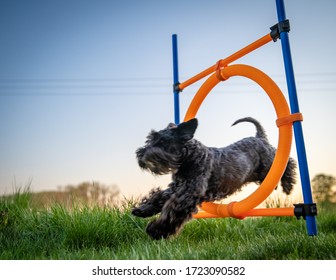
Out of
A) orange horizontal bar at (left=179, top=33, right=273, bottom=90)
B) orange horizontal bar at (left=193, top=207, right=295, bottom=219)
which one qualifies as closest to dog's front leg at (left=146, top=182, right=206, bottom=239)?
orange horizontal bar at (left=193, top=207, right=295, bottom=219)

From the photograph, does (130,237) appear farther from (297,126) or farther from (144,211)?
(297,126)

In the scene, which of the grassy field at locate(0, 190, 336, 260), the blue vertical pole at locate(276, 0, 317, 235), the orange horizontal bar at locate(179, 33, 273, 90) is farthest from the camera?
the orange horizontal bar at locate(179, 33, 273, 90)

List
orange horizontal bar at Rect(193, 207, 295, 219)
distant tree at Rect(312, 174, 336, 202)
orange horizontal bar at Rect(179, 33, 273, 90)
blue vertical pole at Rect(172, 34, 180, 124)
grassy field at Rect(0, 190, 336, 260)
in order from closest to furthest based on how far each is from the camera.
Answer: grassy field at Rect(0, 190, 336, 260) < orange horizontal bar at Rect(193, 207, 295, 219) < orange horizontal bar at Rect(179, 33, 273, 90) < distant tree at Rect(312, 174, 336, 202) < blue vertical pole at Rect(172, 34, 180, 124)

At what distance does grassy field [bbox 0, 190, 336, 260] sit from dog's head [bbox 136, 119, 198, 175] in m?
0.45

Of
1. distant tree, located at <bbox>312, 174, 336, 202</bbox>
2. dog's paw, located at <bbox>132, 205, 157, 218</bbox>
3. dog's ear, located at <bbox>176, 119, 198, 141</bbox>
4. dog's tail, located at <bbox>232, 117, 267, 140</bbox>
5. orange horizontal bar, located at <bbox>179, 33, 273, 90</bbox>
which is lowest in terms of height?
dog's paw, located at <bbox>132, 205, 157, 218</bbox>

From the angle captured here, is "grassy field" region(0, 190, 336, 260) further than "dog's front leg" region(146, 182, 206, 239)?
No

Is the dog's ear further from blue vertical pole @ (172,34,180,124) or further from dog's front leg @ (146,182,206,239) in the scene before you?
blue vertical pole @ (172,34,180,124)

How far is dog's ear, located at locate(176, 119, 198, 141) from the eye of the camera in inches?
85.2

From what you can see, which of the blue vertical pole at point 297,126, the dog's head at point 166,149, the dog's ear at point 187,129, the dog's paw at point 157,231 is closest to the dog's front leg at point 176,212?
the dog's paw at point 157,231

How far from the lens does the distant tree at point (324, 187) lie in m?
2.69

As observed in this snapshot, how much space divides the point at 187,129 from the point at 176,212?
20.0 inches

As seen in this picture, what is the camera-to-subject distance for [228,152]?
245cm

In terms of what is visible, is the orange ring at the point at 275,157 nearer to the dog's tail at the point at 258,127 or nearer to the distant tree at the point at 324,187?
the dog's tail at the point at 258,127
